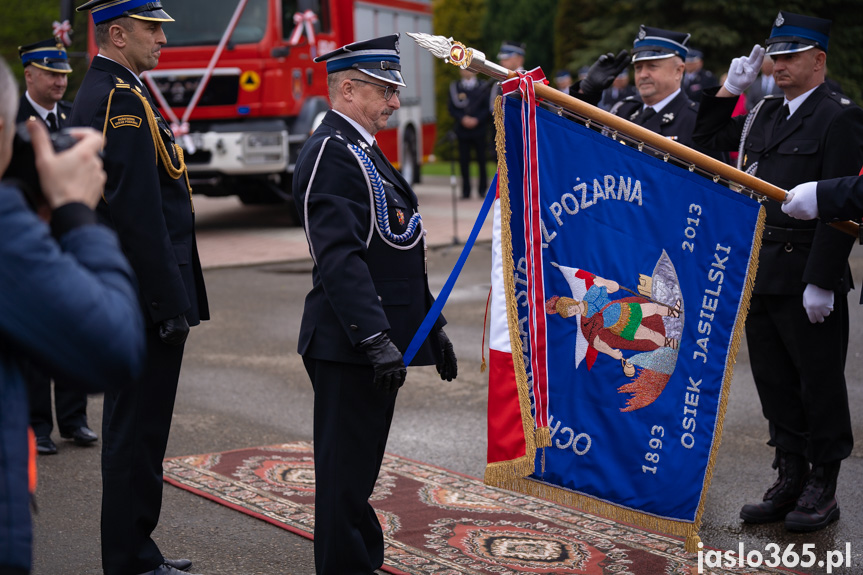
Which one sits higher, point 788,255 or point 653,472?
point 788,255

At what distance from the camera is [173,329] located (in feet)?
12.4

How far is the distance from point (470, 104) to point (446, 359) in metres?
15.9

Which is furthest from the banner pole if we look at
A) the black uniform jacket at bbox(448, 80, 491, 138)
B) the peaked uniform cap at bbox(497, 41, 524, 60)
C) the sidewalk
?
the black uniform jacket at bbox(448, 80, 491, 138)

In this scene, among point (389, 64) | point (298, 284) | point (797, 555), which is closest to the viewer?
point (389, 64)

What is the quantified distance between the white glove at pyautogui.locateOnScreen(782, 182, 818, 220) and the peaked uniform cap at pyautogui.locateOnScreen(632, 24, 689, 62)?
191cm

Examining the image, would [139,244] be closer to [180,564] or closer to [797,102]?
[180,564]

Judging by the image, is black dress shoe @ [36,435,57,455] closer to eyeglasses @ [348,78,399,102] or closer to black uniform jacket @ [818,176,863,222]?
eyeglasses @ [348,78,399,102]

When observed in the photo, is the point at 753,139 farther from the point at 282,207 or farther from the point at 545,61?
the point at 545,61

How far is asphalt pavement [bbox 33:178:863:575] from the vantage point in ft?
14.4

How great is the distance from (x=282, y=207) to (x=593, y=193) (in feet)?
49.8

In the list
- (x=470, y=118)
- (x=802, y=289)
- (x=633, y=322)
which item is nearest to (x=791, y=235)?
(x=802, y=289)

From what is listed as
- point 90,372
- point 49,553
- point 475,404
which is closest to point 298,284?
point 475,404

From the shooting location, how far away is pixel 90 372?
1959mm

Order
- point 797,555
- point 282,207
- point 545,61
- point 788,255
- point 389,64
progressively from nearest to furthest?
point 389,64, point 797,555, point 788,255, point 282,207, point 545,61
